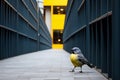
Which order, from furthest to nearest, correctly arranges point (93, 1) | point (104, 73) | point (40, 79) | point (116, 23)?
point (93, 1)
point (104, 73)
point (40, 79)
point (116, 23)

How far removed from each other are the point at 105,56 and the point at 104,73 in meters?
0.55

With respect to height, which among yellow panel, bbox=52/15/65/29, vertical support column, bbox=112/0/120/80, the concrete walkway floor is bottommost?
the concrete walkway floor

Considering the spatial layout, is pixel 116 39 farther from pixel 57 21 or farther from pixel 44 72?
pixel 57 21

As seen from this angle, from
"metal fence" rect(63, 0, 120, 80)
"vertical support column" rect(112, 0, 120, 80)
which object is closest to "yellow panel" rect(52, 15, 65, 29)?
"metal fence" rect(63, 0, 120, 80)

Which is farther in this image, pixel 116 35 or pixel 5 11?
pixel 5 11

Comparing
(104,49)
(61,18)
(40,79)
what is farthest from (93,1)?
(61,18)

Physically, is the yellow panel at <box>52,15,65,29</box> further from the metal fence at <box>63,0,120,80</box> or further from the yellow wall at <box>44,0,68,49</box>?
the metal fence at <box>63,0,120,80</box>

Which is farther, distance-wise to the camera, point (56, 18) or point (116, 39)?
point (56, 18)

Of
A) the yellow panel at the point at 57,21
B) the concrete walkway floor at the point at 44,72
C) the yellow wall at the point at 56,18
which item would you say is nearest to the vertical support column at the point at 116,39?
the concrete walkway floor at the point at 44,72

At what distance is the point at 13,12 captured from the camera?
1196 inches

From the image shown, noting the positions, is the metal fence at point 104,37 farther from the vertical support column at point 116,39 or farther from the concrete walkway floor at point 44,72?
the concrete walkway floor at point 44,72

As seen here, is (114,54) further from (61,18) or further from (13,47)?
(61,18)

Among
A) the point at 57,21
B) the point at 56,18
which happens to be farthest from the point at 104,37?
the point at 57,21

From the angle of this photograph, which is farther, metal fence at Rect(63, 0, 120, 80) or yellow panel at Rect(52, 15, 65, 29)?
yellow panel at Rect(52, 15, 65, 29)
